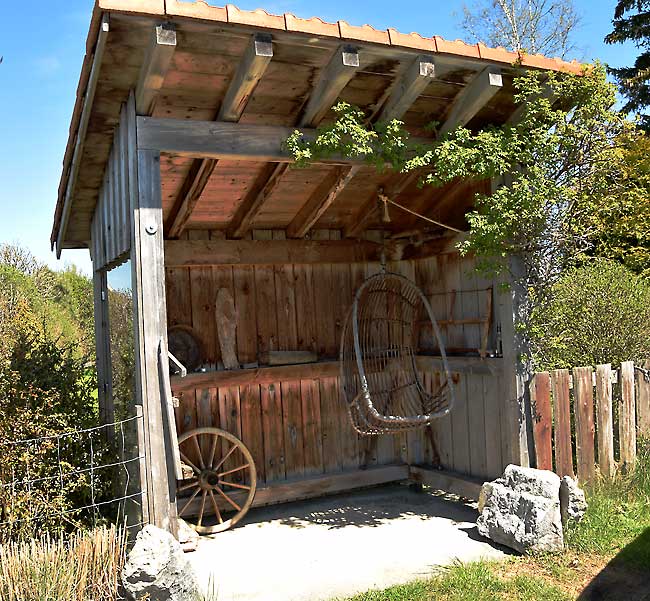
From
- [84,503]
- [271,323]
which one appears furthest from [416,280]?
[84,503]

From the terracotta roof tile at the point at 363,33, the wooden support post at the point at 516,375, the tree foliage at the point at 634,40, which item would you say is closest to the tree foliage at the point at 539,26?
the tree foliage at the point at 634,40

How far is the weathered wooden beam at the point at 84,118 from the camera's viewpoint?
362 centimetres

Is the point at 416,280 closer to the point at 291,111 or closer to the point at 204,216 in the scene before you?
the point at 204,216

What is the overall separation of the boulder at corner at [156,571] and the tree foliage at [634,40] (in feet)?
47.7

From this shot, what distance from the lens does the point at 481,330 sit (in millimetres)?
6102

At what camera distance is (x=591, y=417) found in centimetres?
531

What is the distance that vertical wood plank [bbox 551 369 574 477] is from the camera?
5.19 metres

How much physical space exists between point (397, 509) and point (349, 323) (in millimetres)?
1957

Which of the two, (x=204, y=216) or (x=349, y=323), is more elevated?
(x=204, y=216)

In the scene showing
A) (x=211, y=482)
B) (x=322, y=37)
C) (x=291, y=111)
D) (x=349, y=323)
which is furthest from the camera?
(x=349, y=323)

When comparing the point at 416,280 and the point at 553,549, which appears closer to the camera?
the point at 553,549

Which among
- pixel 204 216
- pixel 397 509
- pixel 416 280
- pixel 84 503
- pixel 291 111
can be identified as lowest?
pixel 397 509

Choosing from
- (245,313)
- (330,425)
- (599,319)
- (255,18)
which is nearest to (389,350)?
(330,425)

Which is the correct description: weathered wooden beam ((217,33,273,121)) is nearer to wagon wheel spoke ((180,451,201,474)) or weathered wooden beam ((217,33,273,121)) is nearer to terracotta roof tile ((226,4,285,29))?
terracotta roof tile ((226,4,285,29))
